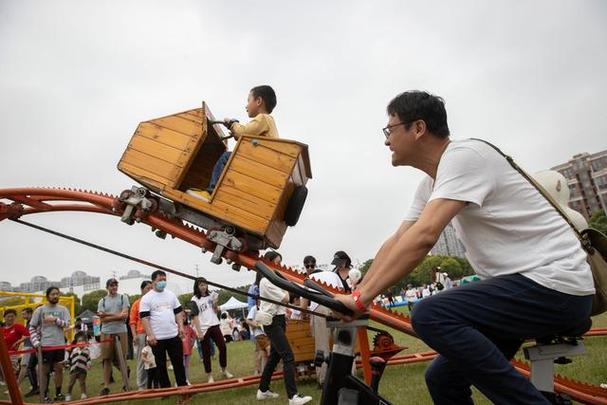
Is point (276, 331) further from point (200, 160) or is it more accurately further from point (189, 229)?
point (200, 160)

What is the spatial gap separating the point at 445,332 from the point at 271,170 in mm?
3318

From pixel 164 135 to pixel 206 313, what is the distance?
4.46m

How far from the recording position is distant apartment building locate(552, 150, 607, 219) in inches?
A: 3319

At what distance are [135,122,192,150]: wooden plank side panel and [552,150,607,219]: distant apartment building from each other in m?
96.9

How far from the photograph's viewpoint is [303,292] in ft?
5.10

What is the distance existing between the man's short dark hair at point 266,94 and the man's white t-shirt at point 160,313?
3.44 m

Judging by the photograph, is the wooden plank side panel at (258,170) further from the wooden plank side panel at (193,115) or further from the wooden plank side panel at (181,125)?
the wooden plank side panel at (193,115)

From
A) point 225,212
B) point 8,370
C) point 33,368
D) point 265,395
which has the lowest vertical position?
point 265,395

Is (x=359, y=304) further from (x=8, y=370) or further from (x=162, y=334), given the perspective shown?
(x=162, y=334)

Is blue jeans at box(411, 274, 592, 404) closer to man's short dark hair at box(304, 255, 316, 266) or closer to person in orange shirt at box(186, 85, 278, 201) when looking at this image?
person in orange shirt at box(186, 85, 278, 201)

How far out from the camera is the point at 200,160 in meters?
6.57

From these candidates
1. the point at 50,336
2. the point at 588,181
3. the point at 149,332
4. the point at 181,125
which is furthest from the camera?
the point at 588,181

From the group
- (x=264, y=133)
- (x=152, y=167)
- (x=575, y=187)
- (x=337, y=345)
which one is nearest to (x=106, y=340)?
(x=152, y=167)

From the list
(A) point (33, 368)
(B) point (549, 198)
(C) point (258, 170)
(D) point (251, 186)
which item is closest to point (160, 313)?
(D) point (251, 186)
